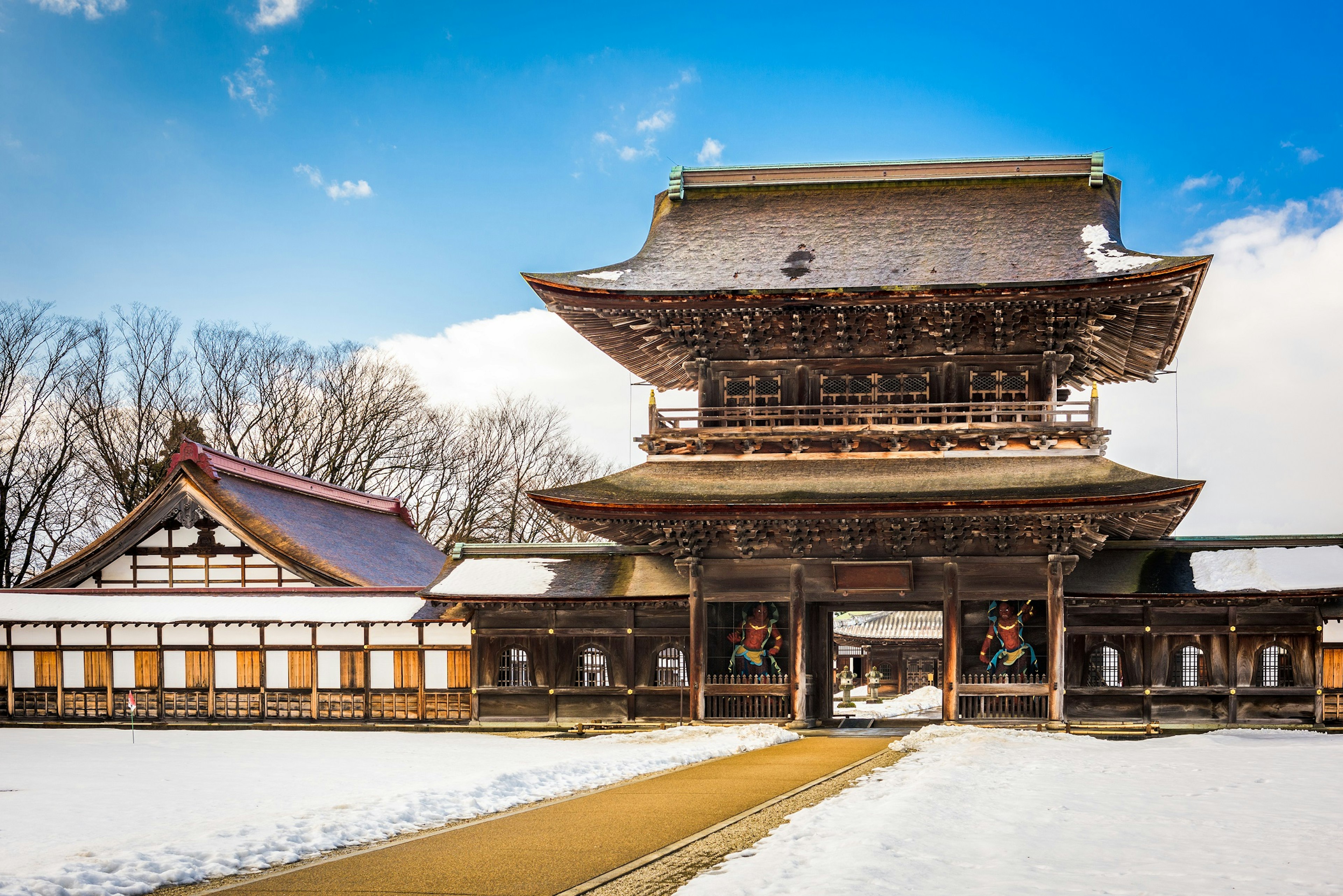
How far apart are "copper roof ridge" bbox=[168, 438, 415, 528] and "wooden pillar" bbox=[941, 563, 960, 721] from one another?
18.4 metres

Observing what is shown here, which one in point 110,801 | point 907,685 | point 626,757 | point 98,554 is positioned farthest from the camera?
point 907,685

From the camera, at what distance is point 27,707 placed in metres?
29.2

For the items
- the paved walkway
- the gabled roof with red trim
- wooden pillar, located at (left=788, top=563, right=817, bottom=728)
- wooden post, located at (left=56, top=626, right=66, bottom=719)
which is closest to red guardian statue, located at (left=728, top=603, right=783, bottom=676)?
wooden pillar, located at (left=788, top=563, right=817, bottom=728)

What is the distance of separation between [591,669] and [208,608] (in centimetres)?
961

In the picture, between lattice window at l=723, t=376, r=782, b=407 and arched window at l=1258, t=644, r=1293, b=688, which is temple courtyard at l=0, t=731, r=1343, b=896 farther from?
lattice window at l=723, t=376, r=782, b=407

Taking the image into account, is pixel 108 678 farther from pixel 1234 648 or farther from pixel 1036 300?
pixel 1234 648

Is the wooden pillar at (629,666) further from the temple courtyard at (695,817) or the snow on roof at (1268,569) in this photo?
the snow on roof at (1268,569)

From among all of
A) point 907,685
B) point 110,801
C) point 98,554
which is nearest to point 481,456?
point 907,685

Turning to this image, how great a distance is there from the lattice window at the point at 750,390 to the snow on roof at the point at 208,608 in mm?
8465

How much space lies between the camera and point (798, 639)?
24.8 meters

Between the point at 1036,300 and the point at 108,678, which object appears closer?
the point at 1036,300

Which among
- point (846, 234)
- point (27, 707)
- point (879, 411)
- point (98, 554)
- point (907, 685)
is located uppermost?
point (846, 234)

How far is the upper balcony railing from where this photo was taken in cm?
2484

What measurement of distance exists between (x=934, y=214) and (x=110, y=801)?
21.6m
